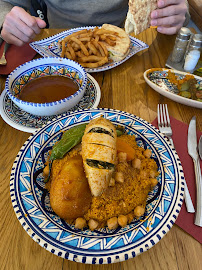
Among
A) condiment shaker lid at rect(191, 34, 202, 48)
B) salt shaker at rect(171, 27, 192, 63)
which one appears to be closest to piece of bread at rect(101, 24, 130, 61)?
salt shaker at rect(171, 27, 192, 63)

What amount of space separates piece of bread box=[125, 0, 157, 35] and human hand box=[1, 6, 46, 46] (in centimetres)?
74

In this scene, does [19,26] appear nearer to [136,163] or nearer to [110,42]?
[110,42]

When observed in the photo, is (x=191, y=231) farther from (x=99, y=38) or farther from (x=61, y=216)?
(x=99, y=38)

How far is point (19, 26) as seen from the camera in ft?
6.11

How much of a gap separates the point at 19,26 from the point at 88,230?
5.79 ft

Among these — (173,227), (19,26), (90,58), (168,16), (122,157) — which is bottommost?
(173,227)

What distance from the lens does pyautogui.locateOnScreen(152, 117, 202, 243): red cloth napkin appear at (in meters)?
0.93

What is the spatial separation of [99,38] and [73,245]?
1665 mm

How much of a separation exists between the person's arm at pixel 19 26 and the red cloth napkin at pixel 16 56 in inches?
2.1

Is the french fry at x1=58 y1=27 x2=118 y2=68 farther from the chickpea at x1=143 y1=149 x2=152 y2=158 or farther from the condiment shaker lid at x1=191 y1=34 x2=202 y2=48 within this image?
the chickpea at x1=143 y1=149 x2=152 y2=158

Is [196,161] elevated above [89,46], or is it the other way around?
[89,46]

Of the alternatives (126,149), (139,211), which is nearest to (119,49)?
(126,149)

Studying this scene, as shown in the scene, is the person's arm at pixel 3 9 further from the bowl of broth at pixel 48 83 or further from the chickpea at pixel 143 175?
the chickpea at pixel 143 175

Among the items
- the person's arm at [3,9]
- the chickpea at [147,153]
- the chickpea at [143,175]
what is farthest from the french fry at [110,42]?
the chickpea at [143,175]
